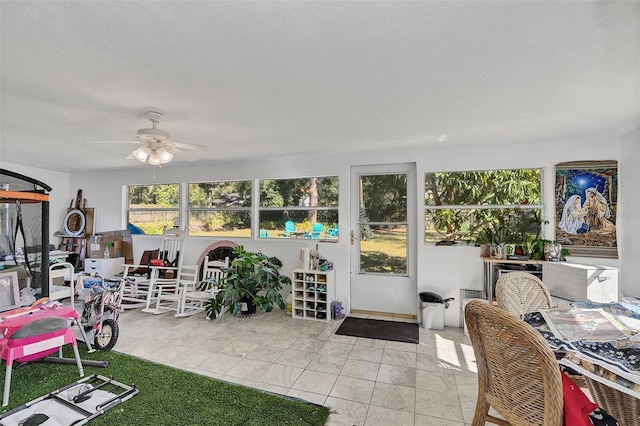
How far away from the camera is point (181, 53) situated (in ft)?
5.31

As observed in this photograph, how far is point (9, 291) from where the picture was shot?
264 centimetres

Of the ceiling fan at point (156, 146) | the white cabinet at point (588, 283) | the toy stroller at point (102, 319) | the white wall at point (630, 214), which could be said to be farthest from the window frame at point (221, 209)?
the white wall at point (630, 214)

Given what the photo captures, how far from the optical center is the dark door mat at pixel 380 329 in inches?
133

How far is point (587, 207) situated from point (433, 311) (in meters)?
2.08

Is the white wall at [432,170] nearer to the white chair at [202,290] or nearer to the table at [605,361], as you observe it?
the white chair at [202,290]

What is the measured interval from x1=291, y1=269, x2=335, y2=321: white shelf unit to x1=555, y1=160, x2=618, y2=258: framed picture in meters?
2.82

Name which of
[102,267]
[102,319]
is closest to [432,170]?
[102,319]

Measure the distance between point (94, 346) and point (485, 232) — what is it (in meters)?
4.55

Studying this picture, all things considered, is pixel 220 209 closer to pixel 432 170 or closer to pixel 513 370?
pixel 432 170

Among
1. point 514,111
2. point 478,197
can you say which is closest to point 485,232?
point 478,197

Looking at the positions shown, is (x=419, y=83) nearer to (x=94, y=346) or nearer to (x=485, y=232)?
(x=485, y=232)

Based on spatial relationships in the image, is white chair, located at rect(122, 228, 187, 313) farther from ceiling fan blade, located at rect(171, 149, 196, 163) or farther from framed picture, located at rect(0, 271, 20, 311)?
framed picture, located at rect(0, 271, 20, 311)

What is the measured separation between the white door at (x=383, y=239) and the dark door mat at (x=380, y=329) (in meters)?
0.31

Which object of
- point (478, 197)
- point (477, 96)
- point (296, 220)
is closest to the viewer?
point (477, 96)
